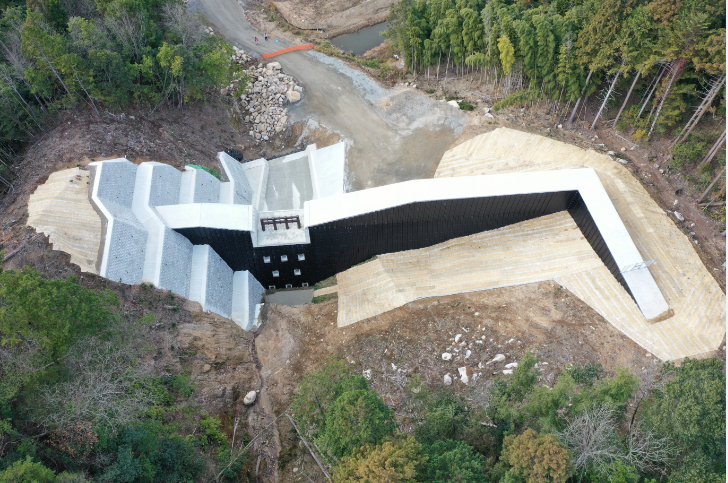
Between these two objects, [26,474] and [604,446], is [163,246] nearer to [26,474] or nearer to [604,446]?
[26,474]

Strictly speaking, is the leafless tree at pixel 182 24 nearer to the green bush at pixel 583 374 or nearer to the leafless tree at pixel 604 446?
the green bush at pixel 583 374

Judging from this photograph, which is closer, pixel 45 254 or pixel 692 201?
pixel 45 254

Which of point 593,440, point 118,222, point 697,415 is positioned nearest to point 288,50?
point 118,222

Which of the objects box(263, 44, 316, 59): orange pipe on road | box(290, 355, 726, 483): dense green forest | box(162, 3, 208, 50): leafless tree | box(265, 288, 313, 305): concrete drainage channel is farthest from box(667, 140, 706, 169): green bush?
box(162, 3, 208, 50): leafless tree

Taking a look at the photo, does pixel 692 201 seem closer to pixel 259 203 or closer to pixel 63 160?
pixel 259 203

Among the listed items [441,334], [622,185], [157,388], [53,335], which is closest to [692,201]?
[622,185]

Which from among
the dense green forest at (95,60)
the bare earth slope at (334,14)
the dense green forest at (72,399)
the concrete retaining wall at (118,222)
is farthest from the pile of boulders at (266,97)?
the dense green forest at (72,399)

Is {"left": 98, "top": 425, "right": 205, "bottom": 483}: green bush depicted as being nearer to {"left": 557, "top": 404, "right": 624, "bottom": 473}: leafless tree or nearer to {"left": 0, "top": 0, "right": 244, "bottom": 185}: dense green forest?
{"left": 557, "top": 404, "right": 624, "bottom": 473}: leafless tree
